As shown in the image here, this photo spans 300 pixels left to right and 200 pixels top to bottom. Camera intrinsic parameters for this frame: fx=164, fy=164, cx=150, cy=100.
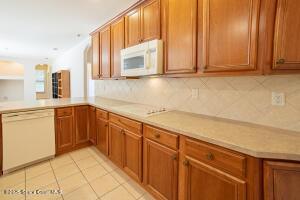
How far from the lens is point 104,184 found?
78.8 inches

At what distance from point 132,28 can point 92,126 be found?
1793 millimetres

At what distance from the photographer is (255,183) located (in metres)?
0.96

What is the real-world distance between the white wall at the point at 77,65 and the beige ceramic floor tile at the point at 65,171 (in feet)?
Result: 8.30

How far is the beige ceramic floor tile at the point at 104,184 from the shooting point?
189 cm

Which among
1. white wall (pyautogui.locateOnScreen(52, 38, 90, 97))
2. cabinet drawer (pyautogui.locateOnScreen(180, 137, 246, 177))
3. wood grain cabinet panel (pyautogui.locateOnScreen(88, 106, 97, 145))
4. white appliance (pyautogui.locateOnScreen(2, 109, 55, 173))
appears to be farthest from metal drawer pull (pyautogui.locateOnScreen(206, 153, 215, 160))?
white wall (pyautogui.locateOnScreen(52, 38, 90, 97))

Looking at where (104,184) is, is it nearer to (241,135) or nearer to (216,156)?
(216,156)

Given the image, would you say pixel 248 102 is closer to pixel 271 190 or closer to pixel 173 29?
pixel 271 190

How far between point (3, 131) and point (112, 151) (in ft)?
4.66

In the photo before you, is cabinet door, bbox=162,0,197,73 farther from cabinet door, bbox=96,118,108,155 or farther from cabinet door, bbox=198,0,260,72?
cabinet door, bbox=96,118,108,155

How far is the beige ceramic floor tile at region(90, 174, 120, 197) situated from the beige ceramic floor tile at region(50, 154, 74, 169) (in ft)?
2.44

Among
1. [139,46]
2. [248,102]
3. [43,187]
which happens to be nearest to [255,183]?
[248,102]

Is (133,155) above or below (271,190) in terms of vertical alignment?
below

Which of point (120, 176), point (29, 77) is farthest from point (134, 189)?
point (29, 77)

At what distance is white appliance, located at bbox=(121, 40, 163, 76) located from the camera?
184 cm
